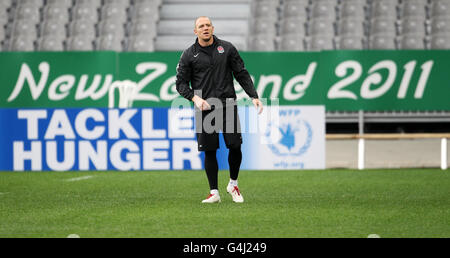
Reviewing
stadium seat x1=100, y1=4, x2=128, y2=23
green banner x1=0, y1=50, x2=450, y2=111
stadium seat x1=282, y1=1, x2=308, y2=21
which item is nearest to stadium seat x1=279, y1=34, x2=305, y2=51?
A: stadium seat x1=282, y1=1, x2=308, y2=21

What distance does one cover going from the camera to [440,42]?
18328 millimetres

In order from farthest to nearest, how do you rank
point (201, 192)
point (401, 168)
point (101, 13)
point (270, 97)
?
point (101, 13) < point (270, 97) < point (401, 168) < point (201, 192)

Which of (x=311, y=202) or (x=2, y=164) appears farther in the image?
(x=2, y=164)

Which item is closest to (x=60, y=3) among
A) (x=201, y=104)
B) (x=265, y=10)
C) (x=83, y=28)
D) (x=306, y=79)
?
(x=83, y=28)

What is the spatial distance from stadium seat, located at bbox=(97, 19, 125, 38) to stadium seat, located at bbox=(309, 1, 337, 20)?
14.5 ft

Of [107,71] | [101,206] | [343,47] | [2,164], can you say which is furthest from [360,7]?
[101,206]

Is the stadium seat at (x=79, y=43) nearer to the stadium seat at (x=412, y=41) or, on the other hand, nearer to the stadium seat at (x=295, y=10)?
the stadium seat at (x=295, y=10)

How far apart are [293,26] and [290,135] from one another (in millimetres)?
7420

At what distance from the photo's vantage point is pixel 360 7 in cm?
1967

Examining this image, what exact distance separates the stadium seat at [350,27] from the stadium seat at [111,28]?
497 cm

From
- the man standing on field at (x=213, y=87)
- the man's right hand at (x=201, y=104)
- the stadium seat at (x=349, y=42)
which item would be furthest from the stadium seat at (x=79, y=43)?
the man's right hand at (x=201, y=104)

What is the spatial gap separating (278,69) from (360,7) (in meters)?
5.60

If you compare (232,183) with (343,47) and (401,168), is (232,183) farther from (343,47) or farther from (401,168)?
(343,47)

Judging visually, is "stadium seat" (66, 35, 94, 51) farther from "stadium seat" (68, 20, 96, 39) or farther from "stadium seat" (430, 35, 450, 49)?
"stadium seat" (430, 35, 450, 49)
